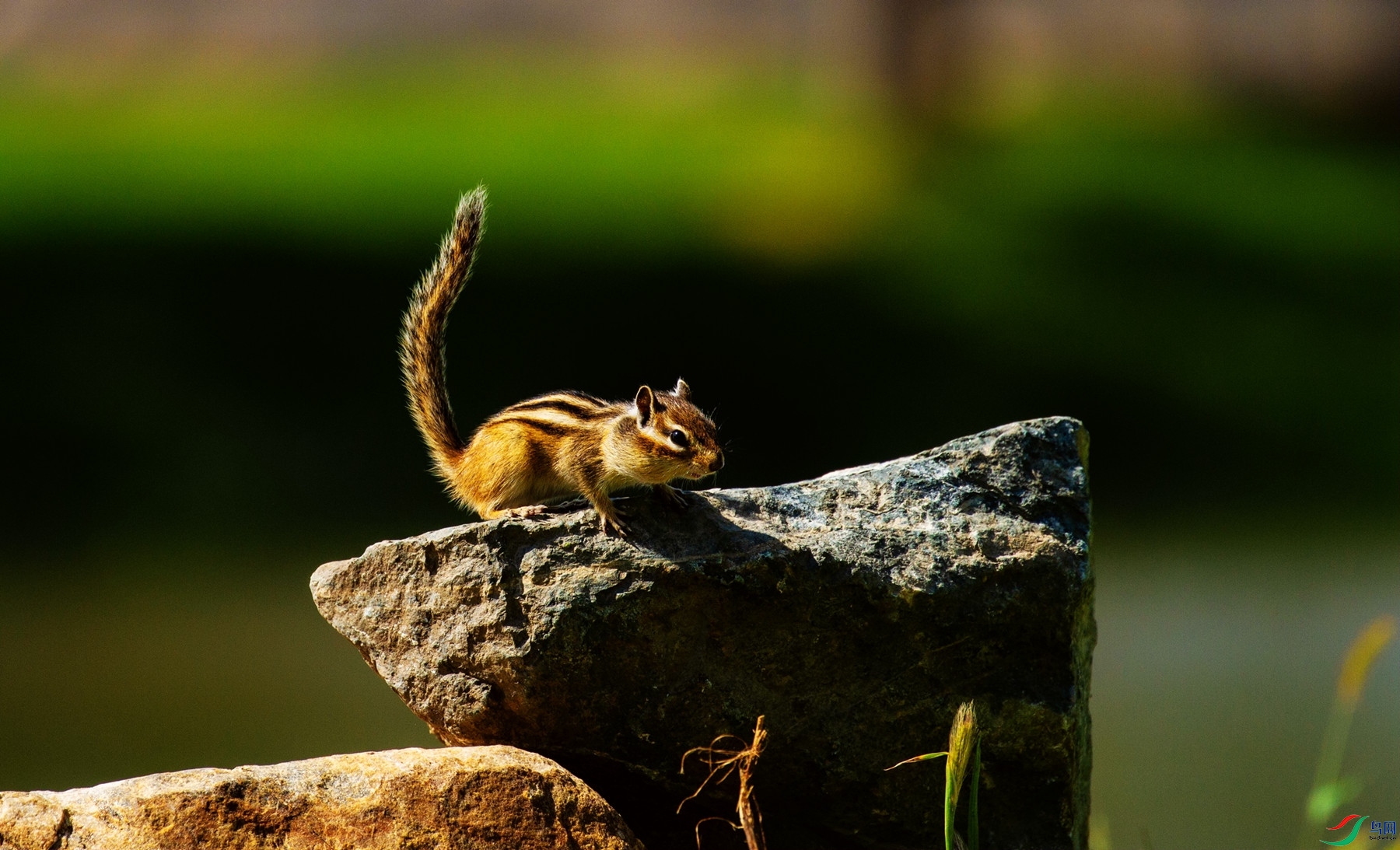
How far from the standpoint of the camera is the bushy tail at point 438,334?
232cm

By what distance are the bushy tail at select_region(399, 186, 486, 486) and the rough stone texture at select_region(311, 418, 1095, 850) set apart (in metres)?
0.51

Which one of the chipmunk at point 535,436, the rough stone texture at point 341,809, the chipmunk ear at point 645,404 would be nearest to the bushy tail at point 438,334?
the chipmunk at point 535,436

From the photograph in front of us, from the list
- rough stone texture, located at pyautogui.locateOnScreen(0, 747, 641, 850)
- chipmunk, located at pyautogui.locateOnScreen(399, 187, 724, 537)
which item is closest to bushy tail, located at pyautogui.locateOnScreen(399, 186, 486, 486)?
chipmunk, located at pyautogui.locateOnScreen(399, 187, 724, 537)

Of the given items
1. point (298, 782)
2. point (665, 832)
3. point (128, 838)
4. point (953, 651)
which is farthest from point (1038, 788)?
point (128, 838)

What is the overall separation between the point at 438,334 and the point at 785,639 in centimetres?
97

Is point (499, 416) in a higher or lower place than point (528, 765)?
higher

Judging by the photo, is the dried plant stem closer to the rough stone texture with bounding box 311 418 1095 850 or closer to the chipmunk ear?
the rough stone texture with bounding box 311 418 1095 850

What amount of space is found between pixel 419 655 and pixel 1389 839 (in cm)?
172

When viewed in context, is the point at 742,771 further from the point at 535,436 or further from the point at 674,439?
the point at 535,436

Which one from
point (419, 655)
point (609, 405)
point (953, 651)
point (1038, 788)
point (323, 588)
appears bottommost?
point (1038, 788)

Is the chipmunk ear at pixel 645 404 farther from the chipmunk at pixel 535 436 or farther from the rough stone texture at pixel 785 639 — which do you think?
the rough stone texture at pixel 785 639

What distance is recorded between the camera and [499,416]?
91.0 inches

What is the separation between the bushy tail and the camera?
2.32 m

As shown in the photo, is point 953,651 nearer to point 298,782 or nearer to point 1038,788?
point 1038,788
